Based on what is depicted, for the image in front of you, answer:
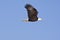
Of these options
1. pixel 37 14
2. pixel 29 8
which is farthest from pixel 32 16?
pixel 29 8

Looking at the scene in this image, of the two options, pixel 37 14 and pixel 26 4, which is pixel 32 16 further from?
pixel 26 4

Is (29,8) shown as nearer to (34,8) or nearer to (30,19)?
(34,8)

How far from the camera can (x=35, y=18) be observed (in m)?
37.3

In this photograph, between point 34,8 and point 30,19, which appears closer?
point 34,8

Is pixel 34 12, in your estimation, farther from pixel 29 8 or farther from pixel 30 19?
pixel 30 19

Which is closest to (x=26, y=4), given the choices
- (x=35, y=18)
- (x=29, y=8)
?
(x=29, y=8)

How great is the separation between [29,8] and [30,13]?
6.68ft

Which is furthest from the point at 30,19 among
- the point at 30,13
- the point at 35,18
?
the point at 30,13

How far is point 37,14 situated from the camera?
3425 centimetres

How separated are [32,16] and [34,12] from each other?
2.60 meters

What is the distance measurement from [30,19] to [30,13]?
3660mm

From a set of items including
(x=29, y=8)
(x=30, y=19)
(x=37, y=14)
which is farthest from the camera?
(x=30, y=19)

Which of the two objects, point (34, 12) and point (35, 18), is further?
point (35, 18)

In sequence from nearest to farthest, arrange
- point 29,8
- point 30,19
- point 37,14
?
point 29,8 → point 37,14 → point 30,19
